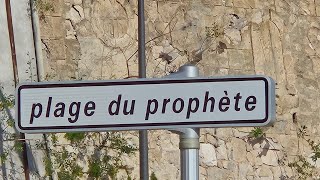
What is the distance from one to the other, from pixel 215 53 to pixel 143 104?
248 inches

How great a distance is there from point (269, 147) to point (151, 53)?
69.9 inches

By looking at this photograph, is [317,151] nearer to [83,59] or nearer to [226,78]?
[83,59]

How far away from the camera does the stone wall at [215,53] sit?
322 inches

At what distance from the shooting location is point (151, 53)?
8562mm

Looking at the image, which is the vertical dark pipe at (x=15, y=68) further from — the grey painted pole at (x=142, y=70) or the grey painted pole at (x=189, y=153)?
the grey painted pole at (x=189, y=153)

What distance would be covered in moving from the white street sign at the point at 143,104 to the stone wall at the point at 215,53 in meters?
5.41

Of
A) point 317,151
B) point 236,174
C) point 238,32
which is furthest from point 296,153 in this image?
point 238,32

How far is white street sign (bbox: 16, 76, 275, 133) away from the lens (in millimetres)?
2553

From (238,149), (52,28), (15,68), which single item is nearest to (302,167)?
(238,149)

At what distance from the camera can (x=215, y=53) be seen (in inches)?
348

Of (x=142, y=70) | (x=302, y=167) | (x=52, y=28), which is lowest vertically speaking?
(x=302, y=167)

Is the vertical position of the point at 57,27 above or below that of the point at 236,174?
above

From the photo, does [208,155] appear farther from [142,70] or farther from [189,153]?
[189,153]

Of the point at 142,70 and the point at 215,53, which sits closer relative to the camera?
the point at 142,70
